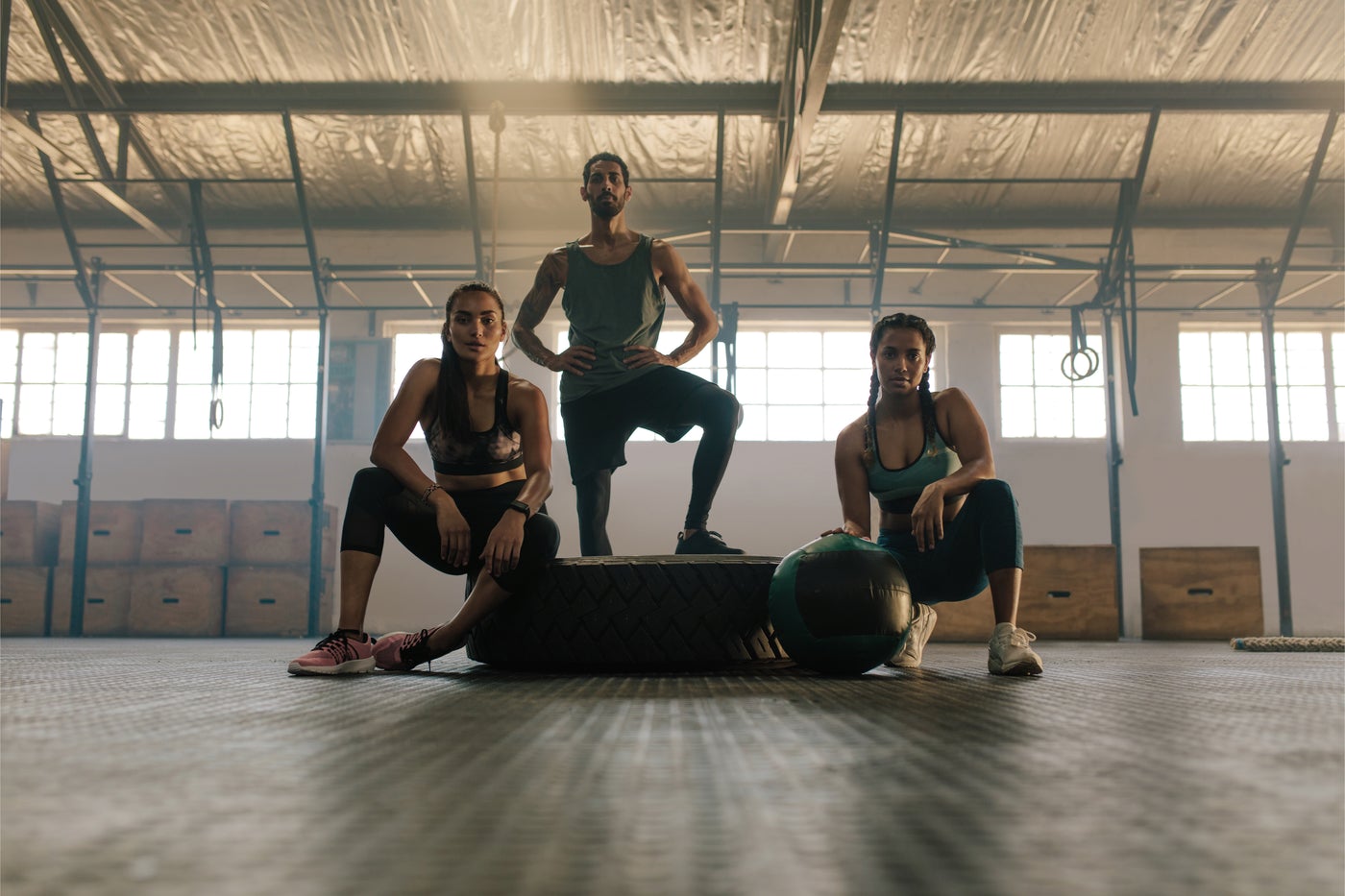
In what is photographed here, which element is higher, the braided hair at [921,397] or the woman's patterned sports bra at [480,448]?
the braided hair at [921,397]

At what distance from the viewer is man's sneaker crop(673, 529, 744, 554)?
2778 mm

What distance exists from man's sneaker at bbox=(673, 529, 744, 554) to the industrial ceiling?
2651mm

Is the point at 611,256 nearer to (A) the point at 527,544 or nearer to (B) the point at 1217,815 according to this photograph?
(A) the point at 527,544

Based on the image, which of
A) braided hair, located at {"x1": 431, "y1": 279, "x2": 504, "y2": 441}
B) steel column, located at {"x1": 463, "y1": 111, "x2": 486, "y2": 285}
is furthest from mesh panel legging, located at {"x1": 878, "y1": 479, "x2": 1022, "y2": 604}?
steel column, located at {"x1": 463, "y1": 111, "x2": 486, "y2": 285}

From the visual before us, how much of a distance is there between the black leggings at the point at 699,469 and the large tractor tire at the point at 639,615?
429 mm

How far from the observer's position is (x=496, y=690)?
175cm

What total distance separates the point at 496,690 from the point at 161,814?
106 centimetres

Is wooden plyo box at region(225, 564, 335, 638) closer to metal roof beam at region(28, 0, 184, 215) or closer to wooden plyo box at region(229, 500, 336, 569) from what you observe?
wooden plyo box at region(229, 500, 336, 569)

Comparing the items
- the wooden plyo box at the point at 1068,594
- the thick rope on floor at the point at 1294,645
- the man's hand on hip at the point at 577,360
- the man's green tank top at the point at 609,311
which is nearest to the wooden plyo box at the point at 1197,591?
the wooden plyo box at the point at 1068,594

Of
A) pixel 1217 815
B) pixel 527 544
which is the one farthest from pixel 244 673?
pixel 1217 815

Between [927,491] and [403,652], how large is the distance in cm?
123

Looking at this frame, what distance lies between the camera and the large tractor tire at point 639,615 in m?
2.29

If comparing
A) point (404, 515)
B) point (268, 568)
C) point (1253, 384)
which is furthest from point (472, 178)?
point (1253, 384)

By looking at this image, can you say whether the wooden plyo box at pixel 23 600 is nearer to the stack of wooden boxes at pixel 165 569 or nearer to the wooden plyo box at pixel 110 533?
the stack of wooden boxes at pixel 165 569
